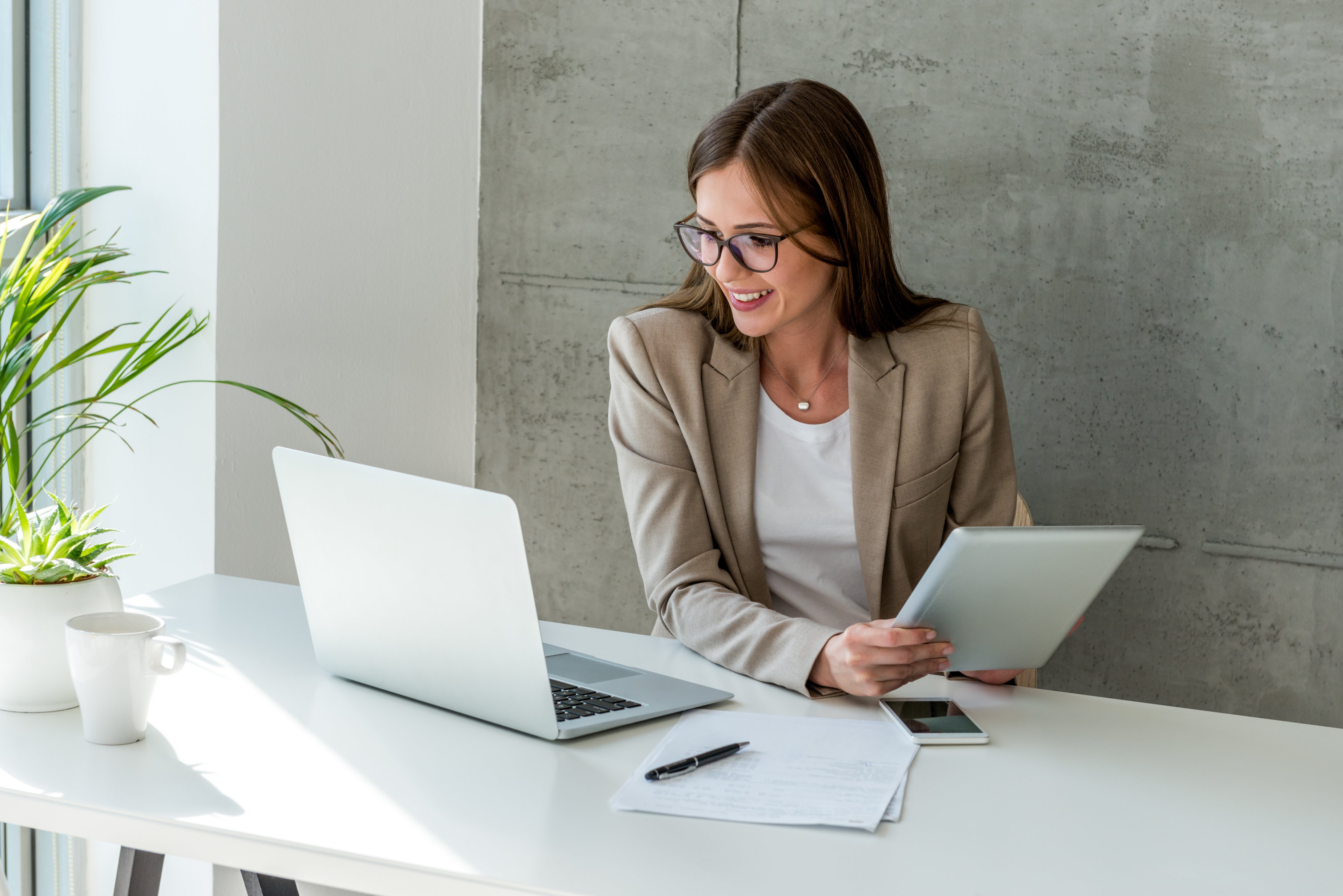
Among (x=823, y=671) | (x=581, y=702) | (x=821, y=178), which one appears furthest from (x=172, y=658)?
(x=821, y=178)

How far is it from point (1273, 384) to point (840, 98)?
124cm

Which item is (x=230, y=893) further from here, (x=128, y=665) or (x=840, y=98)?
(x=840, y=98)

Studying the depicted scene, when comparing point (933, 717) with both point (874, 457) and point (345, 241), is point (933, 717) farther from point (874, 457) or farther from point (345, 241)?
point (345, 241)

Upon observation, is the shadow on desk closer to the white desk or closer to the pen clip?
the white desk

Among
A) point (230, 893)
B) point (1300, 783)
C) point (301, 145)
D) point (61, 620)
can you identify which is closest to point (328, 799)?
point (61, 620)

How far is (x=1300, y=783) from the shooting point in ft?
4.04

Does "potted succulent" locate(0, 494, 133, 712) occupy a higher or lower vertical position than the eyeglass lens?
lower

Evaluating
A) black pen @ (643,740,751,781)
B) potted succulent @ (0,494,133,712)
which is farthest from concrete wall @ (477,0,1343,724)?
potted succulent @ (0,494,133,712)

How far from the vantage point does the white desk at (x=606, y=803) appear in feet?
3.15

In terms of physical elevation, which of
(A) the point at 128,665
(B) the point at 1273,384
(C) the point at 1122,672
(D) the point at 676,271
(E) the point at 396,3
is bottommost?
(C) the point at 1122,672

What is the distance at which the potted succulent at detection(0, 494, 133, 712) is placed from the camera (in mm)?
1238

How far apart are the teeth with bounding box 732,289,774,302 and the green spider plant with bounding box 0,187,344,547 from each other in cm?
91

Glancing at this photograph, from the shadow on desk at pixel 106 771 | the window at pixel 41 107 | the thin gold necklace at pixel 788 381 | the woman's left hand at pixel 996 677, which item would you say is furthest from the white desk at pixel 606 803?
→ the window at pixel 41 107

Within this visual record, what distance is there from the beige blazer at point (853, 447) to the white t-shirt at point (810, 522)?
44mm
